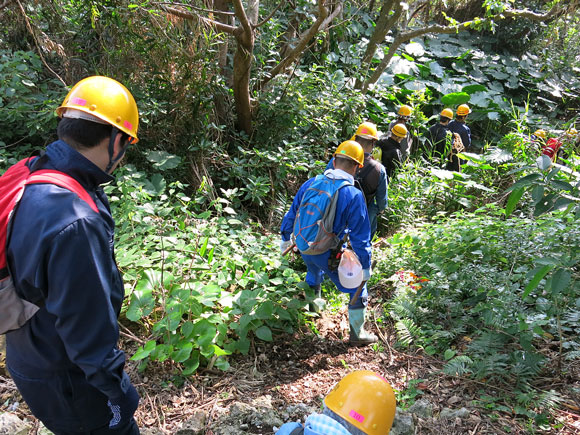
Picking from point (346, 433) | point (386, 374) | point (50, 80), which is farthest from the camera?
point (50, 80)

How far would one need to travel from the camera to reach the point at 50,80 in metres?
5.62

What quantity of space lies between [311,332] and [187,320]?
48.7 inches

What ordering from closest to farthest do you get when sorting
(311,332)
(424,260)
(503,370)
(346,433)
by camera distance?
(346,433)
(503,370)
(311,332)
(424,260)

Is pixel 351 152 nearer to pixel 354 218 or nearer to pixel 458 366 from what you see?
pixel 354 218

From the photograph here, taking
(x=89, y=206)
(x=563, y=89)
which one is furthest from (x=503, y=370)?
(x=563, y=89)

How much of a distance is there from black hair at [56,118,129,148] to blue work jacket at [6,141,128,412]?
35 millimetres

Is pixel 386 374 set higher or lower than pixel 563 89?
lower

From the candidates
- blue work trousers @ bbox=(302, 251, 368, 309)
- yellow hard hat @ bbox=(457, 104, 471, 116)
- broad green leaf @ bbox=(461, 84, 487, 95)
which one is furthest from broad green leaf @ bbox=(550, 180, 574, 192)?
broad green leaf @ bbox=(461, 84, 487, 95)

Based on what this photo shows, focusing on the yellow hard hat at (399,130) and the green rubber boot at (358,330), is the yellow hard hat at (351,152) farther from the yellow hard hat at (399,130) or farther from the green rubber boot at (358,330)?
the yellow hard hat at (399,130)

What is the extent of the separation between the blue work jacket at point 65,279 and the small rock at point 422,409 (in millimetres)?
1958

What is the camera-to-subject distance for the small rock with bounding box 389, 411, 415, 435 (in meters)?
2.33

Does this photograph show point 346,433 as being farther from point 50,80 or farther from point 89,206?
point 50,80

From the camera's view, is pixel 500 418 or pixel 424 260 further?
pixel 424 260

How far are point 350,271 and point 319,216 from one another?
54cm
